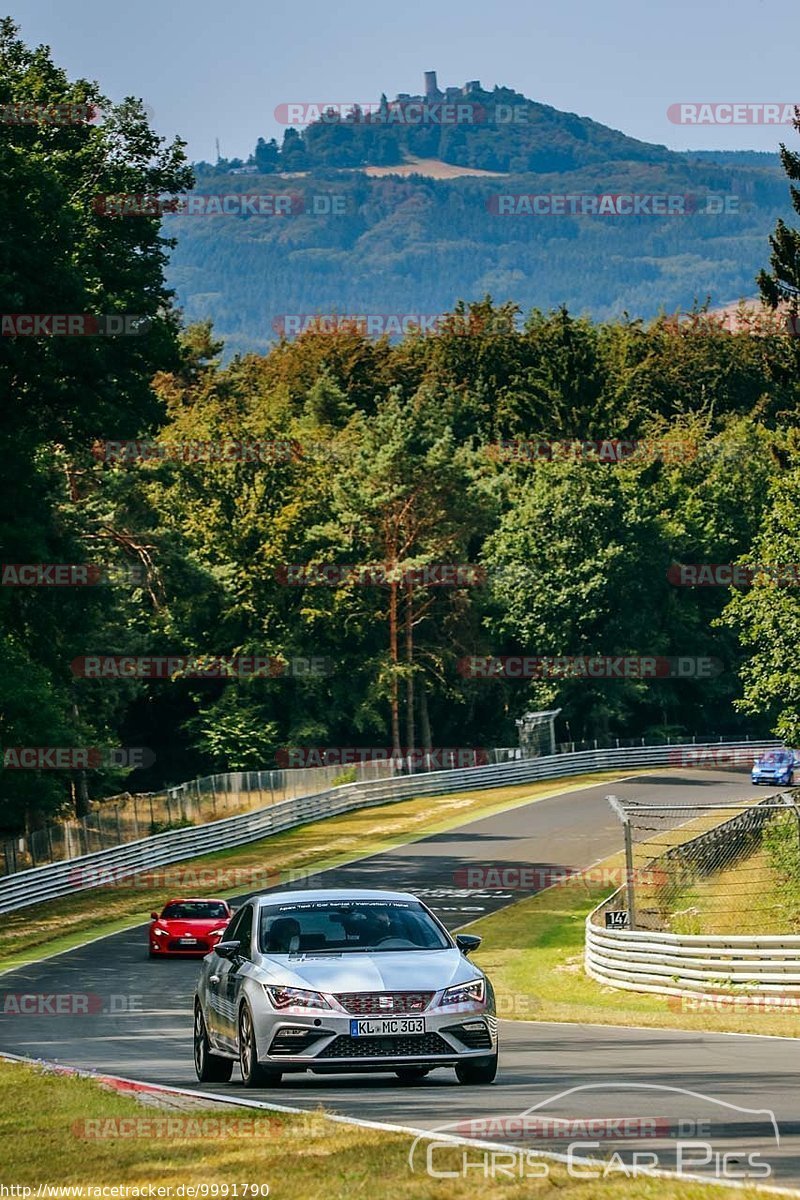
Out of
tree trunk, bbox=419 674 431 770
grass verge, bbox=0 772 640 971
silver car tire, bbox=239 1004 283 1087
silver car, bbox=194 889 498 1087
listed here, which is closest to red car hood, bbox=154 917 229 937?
grass verge, bbox=0 772 640 971

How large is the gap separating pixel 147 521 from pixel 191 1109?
57079 mm

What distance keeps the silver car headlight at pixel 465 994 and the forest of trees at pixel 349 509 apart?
1083 inches

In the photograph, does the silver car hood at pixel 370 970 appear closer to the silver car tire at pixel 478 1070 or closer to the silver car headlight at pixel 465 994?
the silver car headlight at pixel 465 994

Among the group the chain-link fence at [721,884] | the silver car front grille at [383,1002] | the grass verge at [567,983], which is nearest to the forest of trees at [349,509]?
the grass verge at [567,983]

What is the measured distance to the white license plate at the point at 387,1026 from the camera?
13227 millimetres

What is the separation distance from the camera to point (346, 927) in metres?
14.6

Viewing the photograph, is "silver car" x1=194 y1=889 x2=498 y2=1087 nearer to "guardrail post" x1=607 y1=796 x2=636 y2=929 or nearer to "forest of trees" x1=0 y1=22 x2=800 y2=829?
"guardrail post" x1=607 y1=796 x2=636 y2=929

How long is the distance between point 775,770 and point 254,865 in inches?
905

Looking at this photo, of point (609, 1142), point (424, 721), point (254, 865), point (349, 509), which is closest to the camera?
point (609, 1142)

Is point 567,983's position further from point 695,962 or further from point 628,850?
point 695,962

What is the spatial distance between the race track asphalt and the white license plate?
0.41 meters

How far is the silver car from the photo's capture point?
13.3 meters

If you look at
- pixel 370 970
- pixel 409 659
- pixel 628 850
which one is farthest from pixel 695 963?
pixel 409 659

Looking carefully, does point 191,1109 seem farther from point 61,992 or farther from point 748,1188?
point 61,992
